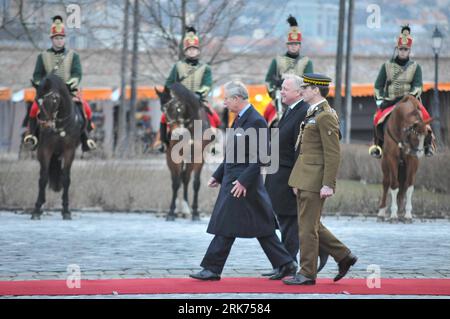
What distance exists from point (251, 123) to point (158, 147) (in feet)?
26.7

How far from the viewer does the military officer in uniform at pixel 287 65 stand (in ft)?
64.5

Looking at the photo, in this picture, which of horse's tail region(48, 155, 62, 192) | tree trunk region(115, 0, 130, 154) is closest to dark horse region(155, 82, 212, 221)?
horse's tail region(48, 155, 62, 192)

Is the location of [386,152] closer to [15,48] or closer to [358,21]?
[15,48]

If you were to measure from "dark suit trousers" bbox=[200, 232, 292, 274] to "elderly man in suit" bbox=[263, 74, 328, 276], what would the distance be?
0.27 meters

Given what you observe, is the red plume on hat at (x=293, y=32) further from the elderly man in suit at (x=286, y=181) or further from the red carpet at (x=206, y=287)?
the red carpet at (x=206, y=287)

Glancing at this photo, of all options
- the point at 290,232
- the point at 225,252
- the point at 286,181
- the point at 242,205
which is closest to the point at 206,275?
the point at 225,252

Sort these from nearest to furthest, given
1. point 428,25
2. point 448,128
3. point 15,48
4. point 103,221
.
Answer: point 103,221 → point 448,128 → point 15,48 → point 428,25

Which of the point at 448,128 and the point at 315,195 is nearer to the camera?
the point at 315,195

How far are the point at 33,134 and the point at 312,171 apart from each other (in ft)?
29.6

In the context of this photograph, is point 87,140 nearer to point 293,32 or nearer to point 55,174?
point 55,174

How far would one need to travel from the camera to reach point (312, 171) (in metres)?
11.1

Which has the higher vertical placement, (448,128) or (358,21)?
(358,21)

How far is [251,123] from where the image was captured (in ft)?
38.2
